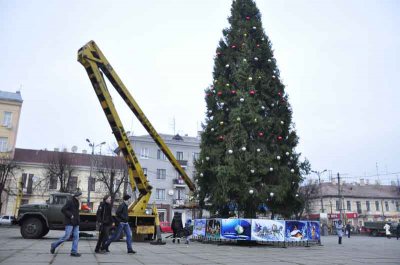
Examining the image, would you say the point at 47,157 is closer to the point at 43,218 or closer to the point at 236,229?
the point at 43,218

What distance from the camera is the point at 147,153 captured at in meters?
53.2

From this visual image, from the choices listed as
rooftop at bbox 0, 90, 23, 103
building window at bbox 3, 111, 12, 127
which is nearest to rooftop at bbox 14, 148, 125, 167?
building window at bbox 3, 111, 12, 127

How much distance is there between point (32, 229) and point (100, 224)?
25.3 ft

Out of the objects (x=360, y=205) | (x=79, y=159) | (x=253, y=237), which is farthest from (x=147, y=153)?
(x=360, y=205)

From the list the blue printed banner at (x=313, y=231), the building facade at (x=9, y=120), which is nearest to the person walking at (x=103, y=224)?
the blue printed banner at (x=313, y=231)

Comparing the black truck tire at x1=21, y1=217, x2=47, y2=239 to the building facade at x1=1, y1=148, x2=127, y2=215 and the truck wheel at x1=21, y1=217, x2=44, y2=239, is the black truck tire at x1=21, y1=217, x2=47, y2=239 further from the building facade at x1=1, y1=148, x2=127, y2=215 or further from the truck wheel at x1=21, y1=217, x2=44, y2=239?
the building facade at x1=1, y1=148, x2=127, y2=215

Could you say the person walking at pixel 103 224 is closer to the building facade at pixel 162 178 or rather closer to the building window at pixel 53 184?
the building window at pixel 53 184

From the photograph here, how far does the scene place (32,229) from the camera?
1653 centimetres

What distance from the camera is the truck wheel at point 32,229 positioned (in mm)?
16391

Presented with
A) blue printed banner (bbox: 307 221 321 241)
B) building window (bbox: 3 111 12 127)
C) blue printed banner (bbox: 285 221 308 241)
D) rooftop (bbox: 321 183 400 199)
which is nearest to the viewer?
blue printed banner (bbox: 285 221 308 241)

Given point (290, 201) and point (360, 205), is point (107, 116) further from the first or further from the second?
point (360, 205)

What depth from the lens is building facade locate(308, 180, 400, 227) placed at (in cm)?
7081

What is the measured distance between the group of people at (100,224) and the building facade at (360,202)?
2522 inches

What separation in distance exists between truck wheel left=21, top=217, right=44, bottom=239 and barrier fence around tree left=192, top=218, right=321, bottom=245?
7.97m
